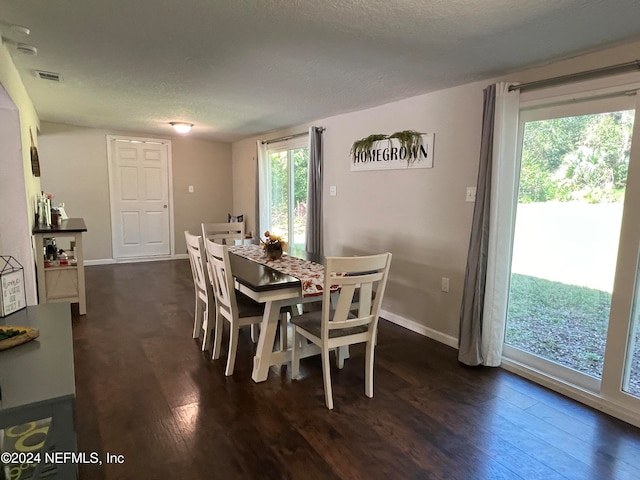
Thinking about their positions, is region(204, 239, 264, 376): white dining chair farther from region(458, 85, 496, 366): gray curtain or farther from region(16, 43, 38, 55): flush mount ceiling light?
region(16, 43, 38, 55): flush mount ceiling light

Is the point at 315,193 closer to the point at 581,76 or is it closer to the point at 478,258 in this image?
the point at 478,258

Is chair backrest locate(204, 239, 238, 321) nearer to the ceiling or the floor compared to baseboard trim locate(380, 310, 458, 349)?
nearer to the ceiling

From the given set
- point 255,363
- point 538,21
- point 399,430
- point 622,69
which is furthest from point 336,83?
point 399,430

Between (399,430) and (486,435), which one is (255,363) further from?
(486,435)

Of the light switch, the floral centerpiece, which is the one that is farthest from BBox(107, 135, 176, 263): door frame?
the light switch

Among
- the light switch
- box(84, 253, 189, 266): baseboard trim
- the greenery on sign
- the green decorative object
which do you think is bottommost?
box(84, 253, 189, 266): baseboard trim

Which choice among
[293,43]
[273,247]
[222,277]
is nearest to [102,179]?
[273,247]

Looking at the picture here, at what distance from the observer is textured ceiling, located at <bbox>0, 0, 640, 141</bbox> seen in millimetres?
1889

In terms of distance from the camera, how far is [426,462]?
6.11 ft

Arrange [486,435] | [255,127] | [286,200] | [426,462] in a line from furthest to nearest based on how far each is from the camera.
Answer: [286,200], [255,127], [486,435], [426,462]

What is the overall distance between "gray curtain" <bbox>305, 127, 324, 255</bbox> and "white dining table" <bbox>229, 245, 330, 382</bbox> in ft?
6.03

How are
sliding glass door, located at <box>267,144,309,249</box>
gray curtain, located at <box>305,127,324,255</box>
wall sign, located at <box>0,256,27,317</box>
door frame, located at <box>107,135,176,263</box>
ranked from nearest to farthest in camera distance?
1. wall sign, located at <box>0,256,27,317</box>
2. gray curtain, located at <box>305,127,324,255</box>
3. sliding glass door, located at <box>267,144,309,249</box>
4. door frame, located at <box>107,135,176,263</box>

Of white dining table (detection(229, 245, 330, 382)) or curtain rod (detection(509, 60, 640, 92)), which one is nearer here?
curtain rod (detection(509, 60, 640, 92))

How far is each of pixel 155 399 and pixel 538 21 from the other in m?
3.07
